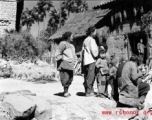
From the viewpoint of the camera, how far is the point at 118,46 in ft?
41.5

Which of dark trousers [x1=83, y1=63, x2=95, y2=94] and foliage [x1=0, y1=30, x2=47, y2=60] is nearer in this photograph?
dark trousers [x1=83, y1=63, x2=95, y2=94]

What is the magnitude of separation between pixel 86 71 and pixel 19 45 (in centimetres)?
947

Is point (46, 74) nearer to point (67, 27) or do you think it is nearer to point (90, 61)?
point (90, 61)

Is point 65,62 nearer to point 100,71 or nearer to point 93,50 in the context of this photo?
point 93,50

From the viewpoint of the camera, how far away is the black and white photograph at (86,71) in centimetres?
451

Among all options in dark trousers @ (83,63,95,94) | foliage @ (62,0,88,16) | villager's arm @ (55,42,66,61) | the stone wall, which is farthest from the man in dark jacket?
foliage @ (62,0,88,16)

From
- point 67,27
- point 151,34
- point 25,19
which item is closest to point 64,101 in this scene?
point 151,34

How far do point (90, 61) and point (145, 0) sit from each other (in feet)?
22.6

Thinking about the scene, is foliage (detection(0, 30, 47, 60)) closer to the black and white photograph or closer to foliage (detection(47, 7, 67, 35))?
the black and white photograph

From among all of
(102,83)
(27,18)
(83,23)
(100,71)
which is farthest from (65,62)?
(27,18)

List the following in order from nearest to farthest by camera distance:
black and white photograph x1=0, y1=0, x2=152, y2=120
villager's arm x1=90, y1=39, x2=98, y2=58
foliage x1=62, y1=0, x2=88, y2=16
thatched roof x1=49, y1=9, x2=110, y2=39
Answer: black and white photograph x1=0, y1=0, x2=152, y2=120
villager's arm x1=90, y1=39, x2=98, y2=58
thatched roof x1=49, y1=9, x2=110, y2=39
foliage x1=62, y1=0, x2=88, y2=16

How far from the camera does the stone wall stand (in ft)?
47.3

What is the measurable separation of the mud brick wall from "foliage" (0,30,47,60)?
16.5 ft

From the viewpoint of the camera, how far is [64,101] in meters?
5.13
